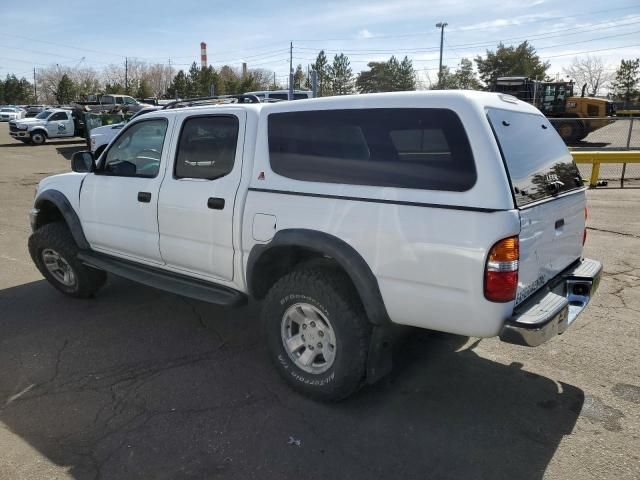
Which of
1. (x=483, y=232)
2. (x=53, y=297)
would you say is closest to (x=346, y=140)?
(x=483, y=232)

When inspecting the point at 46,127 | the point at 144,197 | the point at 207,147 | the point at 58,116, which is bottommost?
the point at 144,197

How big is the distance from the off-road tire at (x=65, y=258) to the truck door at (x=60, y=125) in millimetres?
23172

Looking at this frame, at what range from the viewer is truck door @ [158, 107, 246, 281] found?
3.62 meters

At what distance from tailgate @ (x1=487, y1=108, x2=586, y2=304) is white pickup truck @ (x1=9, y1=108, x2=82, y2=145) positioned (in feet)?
87.2

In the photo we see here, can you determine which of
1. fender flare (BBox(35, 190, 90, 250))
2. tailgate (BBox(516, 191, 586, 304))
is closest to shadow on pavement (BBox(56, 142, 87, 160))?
fender flare (BBox(35, 190, 90, 250))

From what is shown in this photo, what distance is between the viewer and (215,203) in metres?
3.64

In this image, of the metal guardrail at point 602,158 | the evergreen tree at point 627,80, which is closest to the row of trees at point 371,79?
the evergreen tree at point 627,80

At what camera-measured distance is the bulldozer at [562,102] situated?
2300 centimetres

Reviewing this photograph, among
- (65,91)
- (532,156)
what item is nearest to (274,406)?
(532,156)

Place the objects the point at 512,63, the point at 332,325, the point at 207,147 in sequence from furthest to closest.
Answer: the point at 512,63 → the point at 207,147 → the point at 332,325

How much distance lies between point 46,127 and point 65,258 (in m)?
23.6

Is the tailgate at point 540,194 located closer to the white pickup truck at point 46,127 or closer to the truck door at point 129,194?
the truck door at point 129,194

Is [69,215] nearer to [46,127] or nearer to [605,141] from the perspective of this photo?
[46,127]

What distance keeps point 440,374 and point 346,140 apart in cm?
180
